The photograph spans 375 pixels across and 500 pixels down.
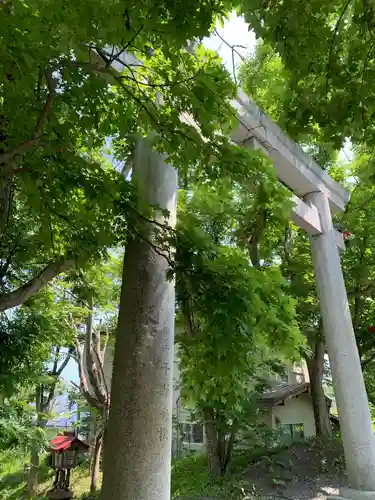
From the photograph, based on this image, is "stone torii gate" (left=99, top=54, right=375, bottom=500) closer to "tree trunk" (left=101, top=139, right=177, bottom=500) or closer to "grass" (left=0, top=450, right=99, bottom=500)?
"tree trunk" (left=101, top=139, right=177, bottom=500)

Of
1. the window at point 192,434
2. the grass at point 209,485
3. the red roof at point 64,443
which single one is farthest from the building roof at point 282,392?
the red roof at point 64,443

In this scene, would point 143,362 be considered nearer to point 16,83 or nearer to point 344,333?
point 16,83

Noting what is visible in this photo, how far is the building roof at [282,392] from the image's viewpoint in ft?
33.3

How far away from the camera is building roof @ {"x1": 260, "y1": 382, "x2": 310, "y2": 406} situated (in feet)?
33.3

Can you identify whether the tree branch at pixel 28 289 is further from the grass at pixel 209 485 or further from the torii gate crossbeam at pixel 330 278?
the grass at pixel 209 485

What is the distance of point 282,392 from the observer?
429 inches

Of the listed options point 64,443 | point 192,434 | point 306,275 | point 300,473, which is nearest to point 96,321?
point 64,443

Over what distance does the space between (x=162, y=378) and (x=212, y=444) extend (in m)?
4.71

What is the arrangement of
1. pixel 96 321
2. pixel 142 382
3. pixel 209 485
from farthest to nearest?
pixel 96 321, pixel 209 485, pixel 142 382

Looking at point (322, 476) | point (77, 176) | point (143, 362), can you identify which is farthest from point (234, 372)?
point (322, 476)

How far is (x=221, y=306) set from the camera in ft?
6.89

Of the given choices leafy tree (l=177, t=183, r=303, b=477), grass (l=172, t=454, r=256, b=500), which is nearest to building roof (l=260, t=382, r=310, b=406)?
grass (l=172, t=454, r=256, b=500)

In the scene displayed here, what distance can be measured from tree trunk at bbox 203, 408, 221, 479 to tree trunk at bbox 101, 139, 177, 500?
424 cm

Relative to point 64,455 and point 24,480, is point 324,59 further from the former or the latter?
point 24,480
